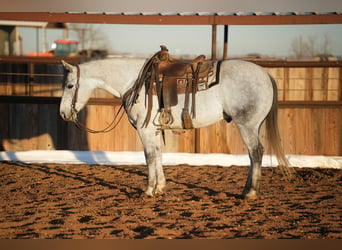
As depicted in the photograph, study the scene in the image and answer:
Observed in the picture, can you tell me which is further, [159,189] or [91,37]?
[91,37]

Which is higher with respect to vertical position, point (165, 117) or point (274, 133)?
point (165, 117)

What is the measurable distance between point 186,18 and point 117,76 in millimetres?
3336

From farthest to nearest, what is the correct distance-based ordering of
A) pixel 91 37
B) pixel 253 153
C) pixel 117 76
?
pixel 91 37
pixel 117 76
pixel 253 153

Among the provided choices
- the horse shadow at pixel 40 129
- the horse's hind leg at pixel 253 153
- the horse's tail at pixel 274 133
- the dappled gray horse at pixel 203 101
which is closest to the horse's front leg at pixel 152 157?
the dappled gray horse at pixel 203 101

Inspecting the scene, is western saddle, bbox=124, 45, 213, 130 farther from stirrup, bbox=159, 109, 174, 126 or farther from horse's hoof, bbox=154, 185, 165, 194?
horse's hoof, bbox=154, 185, 165, 194

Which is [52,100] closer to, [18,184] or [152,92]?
[18,184]

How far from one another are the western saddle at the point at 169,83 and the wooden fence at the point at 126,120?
12.0ft

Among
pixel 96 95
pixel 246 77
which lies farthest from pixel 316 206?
pixel 96 95

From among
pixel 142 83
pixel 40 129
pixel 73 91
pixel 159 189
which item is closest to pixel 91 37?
pixel 40 129

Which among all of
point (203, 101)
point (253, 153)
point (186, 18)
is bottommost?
point (253, 153)

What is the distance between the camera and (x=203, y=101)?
6.41 metres

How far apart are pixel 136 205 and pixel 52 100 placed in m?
4.73

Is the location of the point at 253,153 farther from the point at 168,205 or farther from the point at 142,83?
the point at 142,83

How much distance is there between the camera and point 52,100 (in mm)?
10086
